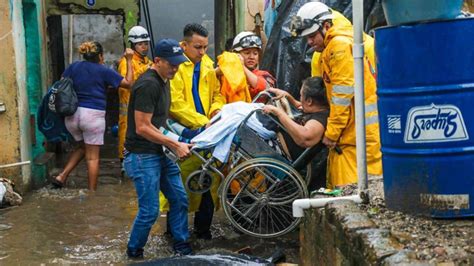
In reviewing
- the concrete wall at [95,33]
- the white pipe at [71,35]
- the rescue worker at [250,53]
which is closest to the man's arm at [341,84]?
the rescue worker at [250,53]

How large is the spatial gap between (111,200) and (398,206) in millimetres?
5138

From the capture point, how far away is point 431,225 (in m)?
3.38

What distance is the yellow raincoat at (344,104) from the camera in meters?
4.97

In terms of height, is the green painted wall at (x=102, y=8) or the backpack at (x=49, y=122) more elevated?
the green painted wall at (x=102, y=8)

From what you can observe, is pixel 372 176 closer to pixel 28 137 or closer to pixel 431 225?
pixel 431 225

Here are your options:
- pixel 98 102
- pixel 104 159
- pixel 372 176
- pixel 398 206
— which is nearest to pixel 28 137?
pixel 98 102

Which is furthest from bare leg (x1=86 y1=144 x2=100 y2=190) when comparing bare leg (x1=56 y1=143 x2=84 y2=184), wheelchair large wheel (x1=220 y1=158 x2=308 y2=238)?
wheelchair large wheel (x1=220 y1=158 x2=308 y2=238)

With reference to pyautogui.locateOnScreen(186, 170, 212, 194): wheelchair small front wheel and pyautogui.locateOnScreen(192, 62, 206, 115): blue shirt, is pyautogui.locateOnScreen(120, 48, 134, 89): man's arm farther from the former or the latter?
pyautogui.locateOnScreen(186, 170, 212, 194): wheelchair small front wheel

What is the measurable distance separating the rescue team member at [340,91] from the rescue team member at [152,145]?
1028mm

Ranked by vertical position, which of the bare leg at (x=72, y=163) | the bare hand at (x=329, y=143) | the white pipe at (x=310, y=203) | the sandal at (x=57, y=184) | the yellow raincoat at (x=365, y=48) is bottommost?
the sandal at (x=57, y=184)

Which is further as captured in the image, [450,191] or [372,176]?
[372,176]

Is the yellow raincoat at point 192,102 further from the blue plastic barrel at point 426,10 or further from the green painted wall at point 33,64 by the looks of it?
the green painted wall at point 33,64

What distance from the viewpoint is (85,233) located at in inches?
266

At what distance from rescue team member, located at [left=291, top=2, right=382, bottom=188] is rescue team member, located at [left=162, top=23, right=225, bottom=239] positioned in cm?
129
